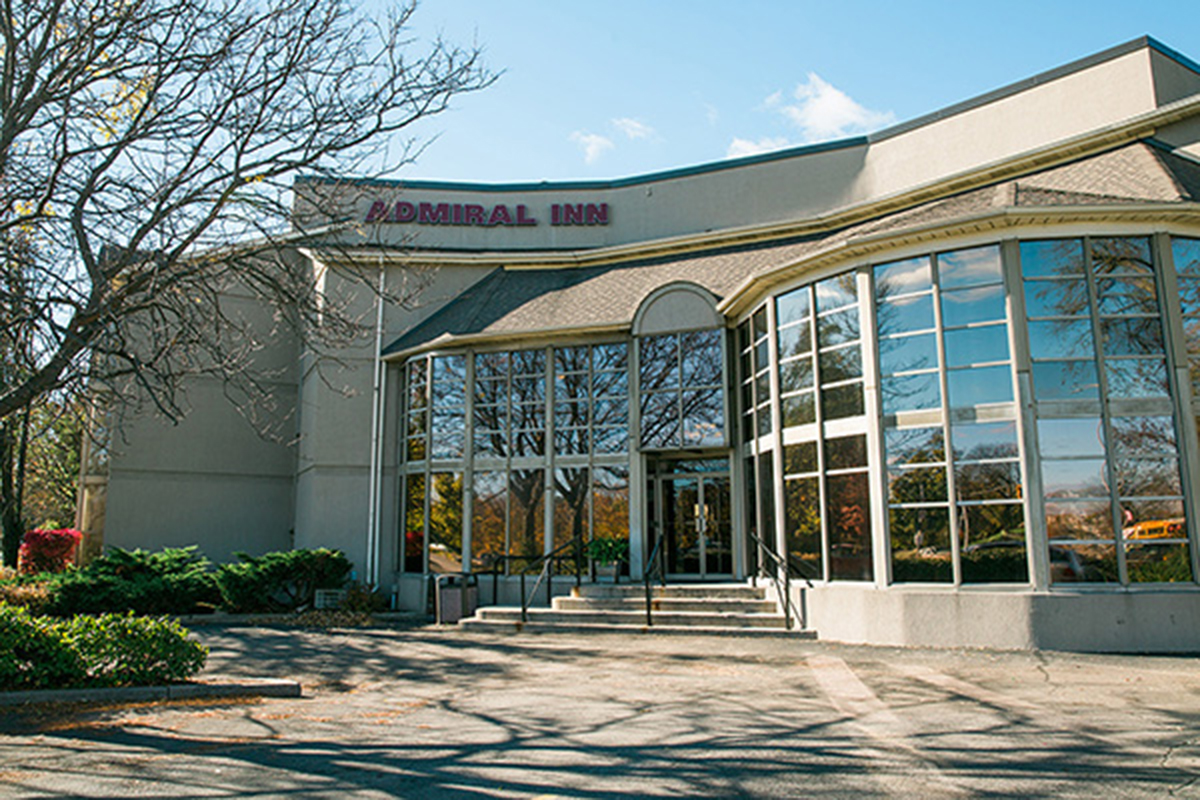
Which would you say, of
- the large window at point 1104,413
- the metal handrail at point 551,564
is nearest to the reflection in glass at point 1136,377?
the large window at point 1104,413

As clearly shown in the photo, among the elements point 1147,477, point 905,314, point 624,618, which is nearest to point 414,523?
point 624,618

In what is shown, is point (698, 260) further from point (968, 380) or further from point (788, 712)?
point (788, 712)

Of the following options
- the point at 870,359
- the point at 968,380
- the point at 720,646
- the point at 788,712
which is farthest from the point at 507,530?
the point at 788,712

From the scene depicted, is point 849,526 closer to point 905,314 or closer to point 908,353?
point 908,353

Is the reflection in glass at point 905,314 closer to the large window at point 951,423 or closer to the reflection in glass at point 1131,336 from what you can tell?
the large window at point 951,423

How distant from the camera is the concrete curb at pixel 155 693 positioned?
8.75m

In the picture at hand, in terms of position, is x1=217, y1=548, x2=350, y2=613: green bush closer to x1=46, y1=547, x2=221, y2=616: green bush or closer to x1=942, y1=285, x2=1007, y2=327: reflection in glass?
x1=46, y1=547, x2=221, y2=616: green bush

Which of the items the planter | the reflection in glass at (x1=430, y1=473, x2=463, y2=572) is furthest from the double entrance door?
the reflection in glass at (x1=430, y1=473, x2=463, y2=572)

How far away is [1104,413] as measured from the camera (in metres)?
12.4

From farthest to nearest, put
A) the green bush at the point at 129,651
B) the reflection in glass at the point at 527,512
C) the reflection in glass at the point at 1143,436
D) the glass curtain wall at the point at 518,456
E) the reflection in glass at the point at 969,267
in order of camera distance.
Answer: the reflection in glass at the point at 527,512
the glass curtain wall at the point at 518,456
the reflection in glass at the point at 969,267
the reflection in glass at the point at 1143,436
the green bush at the point at 129,651

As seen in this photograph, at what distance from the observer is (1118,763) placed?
253 inches

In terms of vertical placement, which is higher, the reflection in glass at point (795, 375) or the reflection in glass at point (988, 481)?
the reflection in glass at point (795, 375)

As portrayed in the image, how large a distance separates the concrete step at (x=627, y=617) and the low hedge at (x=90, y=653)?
702cm

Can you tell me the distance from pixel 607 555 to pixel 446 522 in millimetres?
3963
